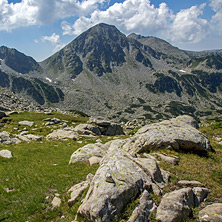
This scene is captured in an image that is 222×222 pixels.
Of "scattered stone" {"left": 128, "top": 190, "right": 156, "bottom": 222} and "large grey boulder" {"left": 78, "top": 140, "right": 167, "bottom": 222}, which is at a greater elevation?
"large grey boulder" {"left": 78, "top": 140, "right": 167, "bottom": 222}

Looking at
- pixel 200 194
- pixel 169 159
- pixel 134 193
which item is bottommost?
pixel 200 194

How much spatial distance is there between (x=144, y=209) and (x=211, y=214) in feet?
10.7

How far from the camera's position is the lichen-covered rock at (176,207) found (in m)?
8.31

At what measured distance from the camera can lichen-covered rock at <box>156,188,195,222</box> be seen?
831cm

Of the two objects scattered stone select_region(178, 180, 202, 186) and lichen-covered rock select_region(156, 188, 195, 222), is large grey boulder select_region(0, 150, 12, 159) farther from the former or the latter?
scattered stone select_region(178, 180, 202, 186)

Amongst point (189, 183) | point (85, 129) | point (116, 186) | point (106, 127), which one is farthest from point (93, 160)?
point (106, 127)

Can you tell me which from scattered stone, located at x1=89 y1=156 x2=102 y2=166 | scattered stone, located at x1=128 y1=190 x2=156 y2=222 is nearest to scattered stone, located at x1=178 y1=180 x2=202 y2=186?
scattered stone, located at x1=128 y1=190 x2=156 y2=222

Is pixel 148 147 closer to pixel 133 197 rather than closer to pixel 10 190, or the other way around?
pixel 133 197

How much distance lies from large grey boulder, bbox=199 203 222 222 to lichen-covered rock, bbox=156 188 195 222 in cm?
60

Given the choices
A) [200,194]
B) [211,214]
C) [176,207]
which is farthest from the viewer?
[200,194]

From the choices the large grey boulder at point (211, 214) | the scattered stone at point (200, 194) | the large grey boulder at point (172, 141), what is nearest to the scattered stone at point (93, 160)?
the large grey boulder at point (172, 141)

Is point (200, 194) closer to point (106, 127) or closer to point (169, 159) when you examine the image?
point (169, 159)

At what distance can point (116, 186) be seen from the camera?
31.3 ft

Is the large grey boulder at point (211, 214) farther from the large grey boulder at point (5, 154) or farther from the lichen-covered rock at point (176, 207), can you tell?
the large grey boulder at point (5, 154)
